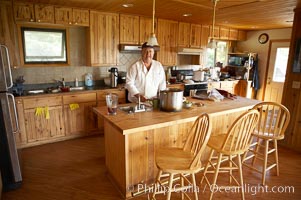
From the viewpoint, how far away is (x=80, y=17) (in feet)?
12.3

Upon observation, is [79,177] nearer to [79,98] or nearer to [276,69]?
[79,98]

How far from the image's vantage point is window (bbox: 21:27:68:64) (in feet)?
11.9

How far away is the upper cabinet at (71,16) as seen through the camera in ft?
11.7

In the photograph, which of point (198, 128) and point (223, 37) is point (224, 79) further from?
point (198, 128)

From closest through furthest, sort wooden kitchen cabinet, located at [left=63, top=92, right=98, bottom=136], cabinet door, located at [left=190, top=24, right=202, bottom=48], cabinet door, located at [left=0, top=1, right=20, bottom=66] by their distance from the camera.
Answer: cabinet door, located at [left=0, top=1, right=20, bottom=66] → wooden kitchen cabinet, located at [left=63, top=92, right=98, bottom=136] → cabinet door, located at [left=190, top=24, right=202, bottom=48]

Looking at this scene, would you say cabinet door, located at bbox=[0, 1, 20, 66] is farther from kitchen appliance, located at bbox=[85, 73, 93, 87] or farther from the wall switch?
the wall switch

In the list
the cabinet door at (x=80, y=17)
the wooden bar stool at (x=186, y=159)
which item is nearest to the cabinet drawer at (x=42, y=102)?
the cabinet door at (x=80, y=17)

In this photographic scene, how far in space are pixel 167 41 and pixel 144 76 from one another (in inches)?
91.1

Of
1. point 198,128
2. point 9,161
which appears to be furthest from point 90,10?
point 198,128

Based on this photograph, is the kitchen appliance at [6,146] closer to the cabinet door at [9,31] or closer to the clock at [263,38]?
the cabinet door at [9,31]

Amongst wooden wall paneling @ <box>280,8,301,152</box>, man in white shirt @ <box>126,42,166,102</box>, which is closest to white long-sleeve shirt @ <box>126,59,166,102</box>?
man in white shirt @ <box>126,42,166,102</box>

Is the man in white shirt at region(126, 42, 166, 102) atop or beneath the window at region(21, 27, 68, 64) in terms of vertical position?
beneath

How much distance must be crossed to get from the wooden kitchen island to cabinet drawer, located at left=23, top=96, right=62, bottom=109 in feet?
5.02

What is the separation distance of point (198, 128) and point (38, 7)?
3306mm
